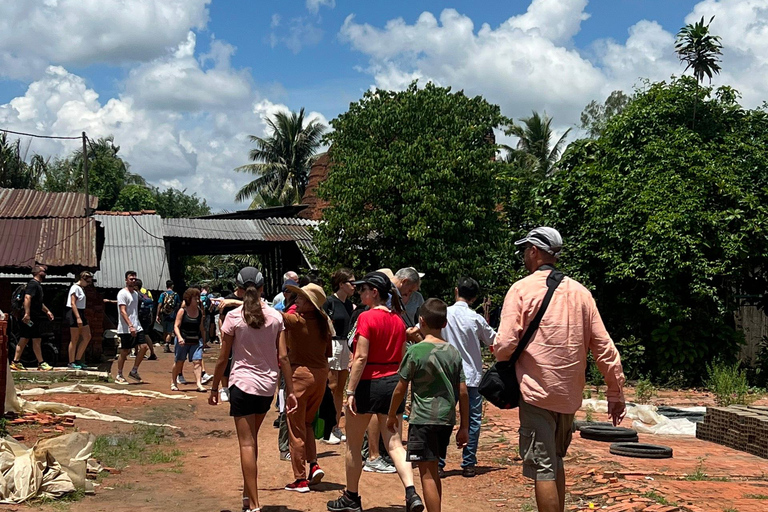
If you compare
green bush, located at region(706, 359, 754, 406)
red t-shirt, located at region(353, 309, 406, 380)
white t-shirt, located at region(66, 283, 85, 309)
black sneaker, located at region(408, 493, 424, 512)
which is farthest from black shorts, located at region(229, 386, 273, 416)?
white t-shirt, located at region(66, 283, 85, 309)

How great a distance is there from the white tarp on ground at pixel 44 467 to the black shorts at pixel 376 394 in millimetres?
2309

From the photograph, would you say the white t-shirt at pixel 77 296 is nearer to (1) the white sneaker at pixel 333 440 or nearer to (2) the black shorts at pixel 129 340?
(2) the black shorts at pixel 129 340

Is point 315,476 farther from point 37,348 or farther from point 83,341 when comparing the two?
point 83,341

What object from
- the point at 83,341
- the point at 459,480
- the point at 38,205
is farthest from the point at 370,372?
the point at 38,205

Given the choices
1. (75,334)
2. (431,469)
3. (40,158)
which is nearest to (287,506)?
(431,469)

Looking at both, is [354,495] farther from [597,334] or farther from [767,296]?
[767,296]

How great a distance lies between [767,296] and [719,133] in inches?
140

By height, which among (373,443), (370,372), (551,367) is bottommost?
(373,443)

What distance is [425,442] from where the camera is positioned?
17.9ft

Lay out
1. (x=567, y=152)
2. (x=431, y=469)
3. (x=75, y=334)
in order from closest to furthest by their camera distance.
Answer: (x=431, y=469) → (x=75, y=334) → (x=567, y=152)

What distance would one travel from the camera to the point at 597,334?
15.6 feet

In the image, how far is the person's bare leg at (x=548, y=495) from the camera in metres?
4.63

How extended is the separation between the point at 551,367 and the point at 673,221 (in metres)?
12.3

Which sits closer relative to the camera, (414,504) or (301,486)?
(414,504)
